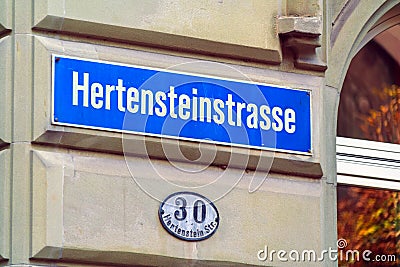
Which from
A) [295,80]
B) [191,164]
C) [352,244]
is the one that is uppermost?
[295,80]

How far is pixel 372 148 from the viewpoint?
9.64 metres

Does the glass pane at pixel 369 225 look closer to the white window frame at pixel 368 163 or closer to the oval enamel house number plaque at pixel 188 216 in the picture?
the white window frame at pixel 368 163

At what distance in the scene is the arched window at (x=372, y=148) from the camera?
9375 millimetres

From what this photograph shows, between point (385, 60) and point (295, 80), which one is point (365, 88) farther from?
point (295, 80)

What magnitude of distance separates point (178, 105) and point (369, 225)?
2.39 m

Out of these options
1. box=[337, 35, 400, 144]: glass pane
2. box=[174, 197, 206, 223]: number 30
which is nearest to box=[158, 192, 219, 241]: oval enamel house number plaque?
box=[174, 197, 206, 223]: number 30

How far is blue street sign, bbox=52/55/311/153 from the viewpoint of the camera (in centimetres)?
761

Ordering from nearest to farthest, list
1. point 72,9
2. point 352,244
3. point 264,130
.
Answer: point 72,9, point 264,130, point 352,244

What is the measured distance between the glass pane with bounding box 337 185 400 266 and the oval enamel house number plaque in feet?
5.32

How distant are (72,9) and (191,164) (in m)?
1.27

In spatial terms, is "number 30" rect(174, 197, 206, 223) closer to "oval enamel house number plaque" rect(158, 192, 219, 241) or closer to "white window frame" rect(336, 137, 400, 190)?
"oval enamel house number plaque" rect(158, 192, 219, 241)

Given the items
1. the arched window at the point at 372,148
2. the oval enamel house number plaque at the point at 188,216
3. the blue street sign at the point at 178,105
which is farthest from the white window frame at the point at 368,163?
the oval enamel house number plaque at the point at 188,216

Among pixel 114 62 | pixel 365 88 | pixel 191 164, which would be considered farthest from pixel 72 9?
pixel 365 88

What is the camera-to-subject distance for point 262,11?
332 inches
